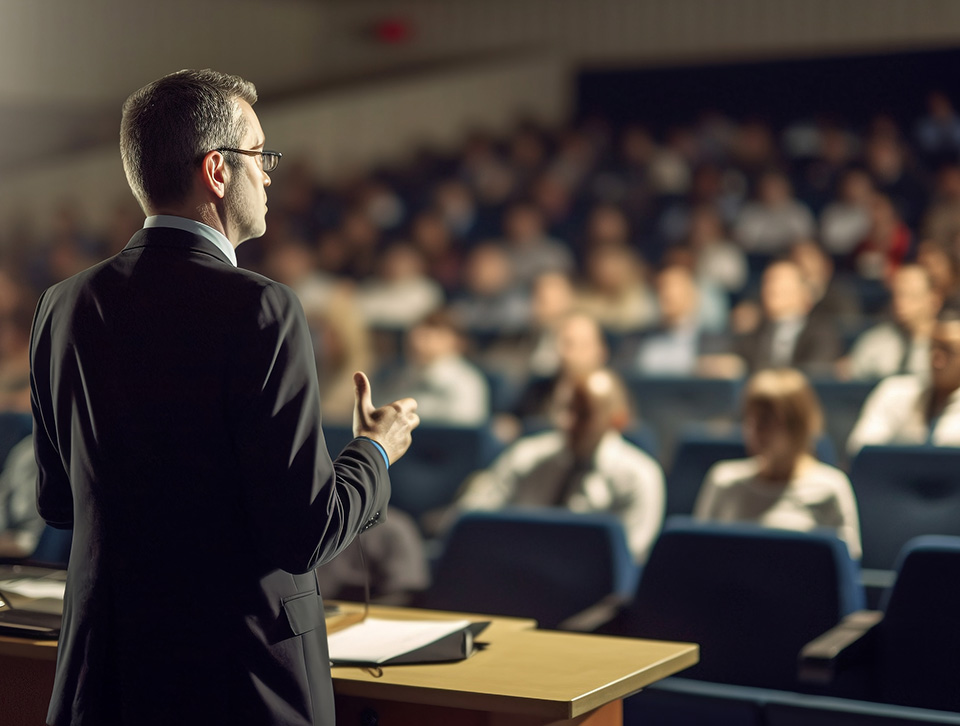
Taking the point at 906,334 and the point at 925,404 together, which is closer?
the point at 925,404

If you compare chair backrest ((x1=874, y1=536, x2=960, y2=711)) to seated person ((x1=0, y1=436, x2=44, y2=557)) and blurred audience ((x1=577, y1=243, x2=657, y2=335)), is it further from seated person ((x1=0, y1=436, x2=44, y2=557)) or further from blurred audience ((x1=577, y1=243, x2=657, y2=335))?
blurred audience ((x1=577, y1=243, x2=657, y2=335))

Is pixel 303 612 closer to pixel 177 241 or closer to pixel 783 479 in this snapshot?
pixel 177 241

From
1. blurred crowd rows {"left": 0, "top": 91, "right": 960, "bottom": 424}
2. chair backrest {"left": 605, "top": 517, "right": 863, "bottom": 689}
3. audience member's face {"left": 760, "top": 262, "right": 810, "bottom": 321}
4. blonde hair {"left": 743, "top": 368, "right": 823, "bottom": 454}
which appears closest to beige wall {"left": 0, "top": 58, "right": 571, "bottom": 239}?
blurred crowd rows {"left": 0, "top": 91, "right": 960, "bottom": 424}

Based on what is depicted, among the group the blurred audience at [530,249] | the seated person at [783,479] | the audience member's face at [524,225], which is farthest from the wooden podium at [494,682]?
the audience member's face at [524,225]

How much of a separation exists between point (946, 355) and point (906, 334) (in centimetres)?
103

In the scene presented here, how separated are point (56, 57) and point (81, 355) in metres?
7.14

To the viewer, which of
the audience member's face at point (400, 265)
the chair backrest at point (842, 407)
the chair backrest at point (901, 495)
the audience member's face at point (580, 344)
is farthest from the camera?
the audience member's face at point (400, 265)

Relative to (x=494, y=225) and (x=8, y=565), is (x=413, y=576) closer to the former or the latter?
(x=8, y=565)

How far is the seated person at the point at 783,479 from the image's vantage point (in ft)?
7.93

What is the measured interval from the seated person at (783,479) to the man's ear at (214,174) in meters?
1.64

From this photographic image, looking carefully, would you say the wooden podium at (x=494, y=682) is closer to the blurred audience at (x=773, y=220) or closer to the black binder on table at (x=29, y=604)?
the black binder on table at (x=29, y=604)

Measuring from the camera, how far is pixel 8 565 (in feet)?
5.37

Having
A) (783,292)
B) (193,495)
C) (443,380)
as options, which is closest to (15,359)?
(443,380)

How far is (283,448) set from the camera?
1001 millimetres
